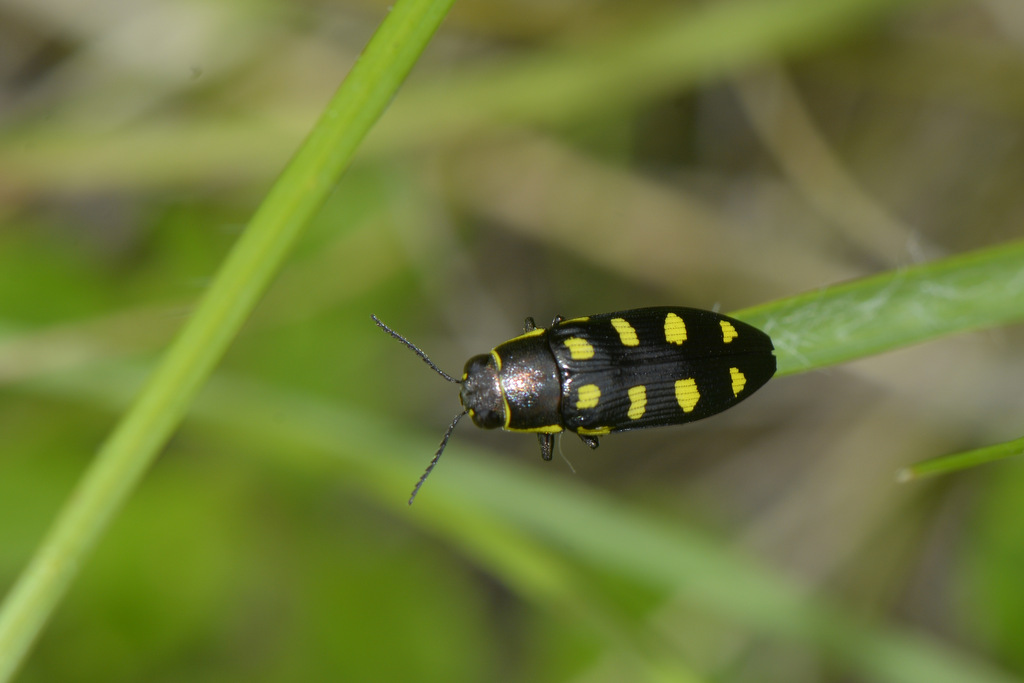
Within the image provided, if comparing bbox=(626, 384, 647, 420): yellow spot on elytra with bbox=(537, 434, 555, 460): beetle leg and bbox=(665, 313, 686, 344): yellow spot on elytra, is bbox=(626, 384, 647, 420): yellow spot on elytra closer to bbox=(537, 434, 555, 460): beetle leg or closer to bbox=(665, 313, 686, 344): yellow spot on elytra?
bbox=(665, 313, 686, 344): yellow spot on elytra

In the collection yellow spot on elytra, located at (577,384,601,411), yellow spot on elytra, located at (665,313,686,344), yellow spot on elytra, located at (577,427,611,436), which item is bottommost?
yellow spot on elytra, located at (577,427,611,436)

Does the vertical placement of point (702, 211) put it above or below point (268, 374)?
above

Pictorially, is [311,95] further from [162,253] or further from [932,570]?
[932,570]

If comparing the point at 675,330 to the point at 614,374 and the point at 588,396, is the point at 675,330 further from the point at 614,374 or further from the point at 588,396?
the point at 588,396

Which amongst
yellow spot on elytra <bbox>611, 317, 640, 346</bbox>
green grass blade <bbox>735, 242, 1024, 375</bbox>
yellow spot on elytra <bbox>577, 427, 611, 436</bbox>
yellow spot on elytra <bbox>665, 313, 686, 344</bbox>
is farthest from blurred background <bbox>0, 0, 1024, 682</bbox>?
green grass blade <bbox>735, 242, 1024, 375</bbox>

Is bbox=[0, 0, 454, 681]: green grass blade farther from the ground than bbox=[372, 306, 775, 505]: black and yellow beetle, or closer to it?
farther from the ground

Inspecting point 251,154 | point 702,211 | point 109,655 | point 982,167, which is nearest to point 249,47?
point 251,154
